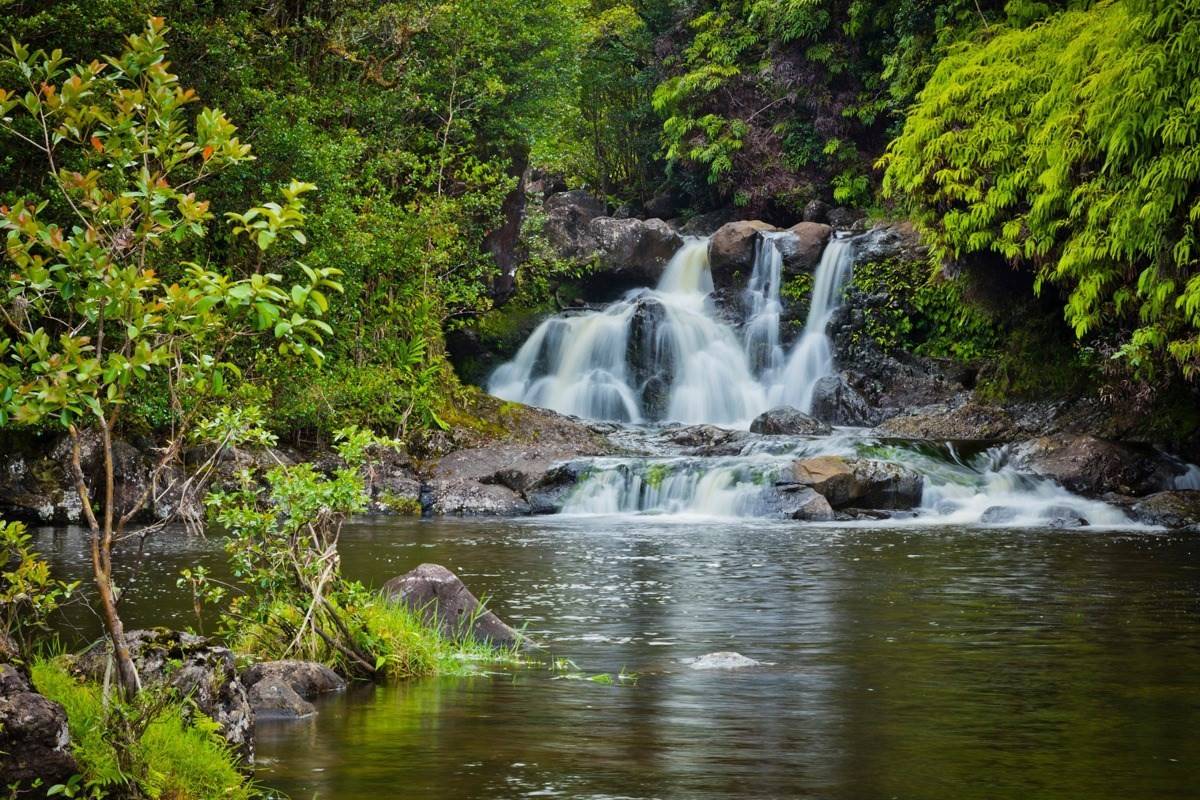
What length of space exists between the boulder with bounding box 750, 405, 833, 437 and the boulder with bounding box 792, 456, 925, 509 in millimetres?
4220

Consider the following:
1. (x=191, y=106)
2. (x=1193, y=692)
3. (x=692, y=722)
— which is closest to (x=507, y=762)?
(x=692, y=722)

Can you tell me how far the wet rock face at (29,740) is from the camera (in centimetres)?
473

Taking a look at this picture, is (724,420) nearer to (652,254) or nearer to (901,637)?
(652,254)

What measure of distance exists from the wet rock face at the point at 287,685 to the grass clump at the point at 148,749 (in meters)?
1.27

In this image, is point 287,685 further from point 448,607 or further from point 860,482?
point 860,482

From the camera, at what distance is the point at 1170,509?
19.0 m

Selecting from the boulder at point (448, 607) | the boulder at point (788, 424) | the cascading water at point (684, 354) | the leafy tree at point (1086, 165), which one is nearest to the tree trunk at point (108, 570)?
the boulder at point (448, 607)

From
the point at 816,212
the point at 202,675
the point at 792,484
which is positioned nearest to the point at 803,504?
the point at 792,484

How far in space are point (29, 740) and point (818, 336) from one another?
27252mm

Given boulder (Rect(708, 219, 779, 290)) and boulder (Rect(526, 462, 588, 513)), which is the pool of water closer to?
boulder (Rect(526, 462, 588, 513))

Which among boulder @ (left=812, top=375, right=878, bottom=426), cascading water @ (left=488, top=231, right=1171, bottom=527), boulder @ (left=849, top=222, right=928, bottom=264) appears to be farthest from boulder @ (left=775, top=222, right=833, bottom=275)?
boulder @ (left=812, top=375, right=878, bottom=426)

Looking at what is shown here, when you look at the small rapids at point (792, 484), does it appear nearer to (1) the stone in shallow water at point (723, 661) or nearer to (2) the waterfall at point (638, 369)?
(2) the waterfall at point (638, 369)

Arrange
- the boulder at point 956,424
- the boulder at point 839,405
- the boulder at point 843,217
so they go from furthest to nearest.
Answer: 1. the boulder at point 843,217
2. the boulder at point 839,405
3. the boulder at point 956,424

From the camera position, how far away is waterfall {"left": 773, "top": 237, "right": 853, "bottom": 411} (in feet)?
98.0
